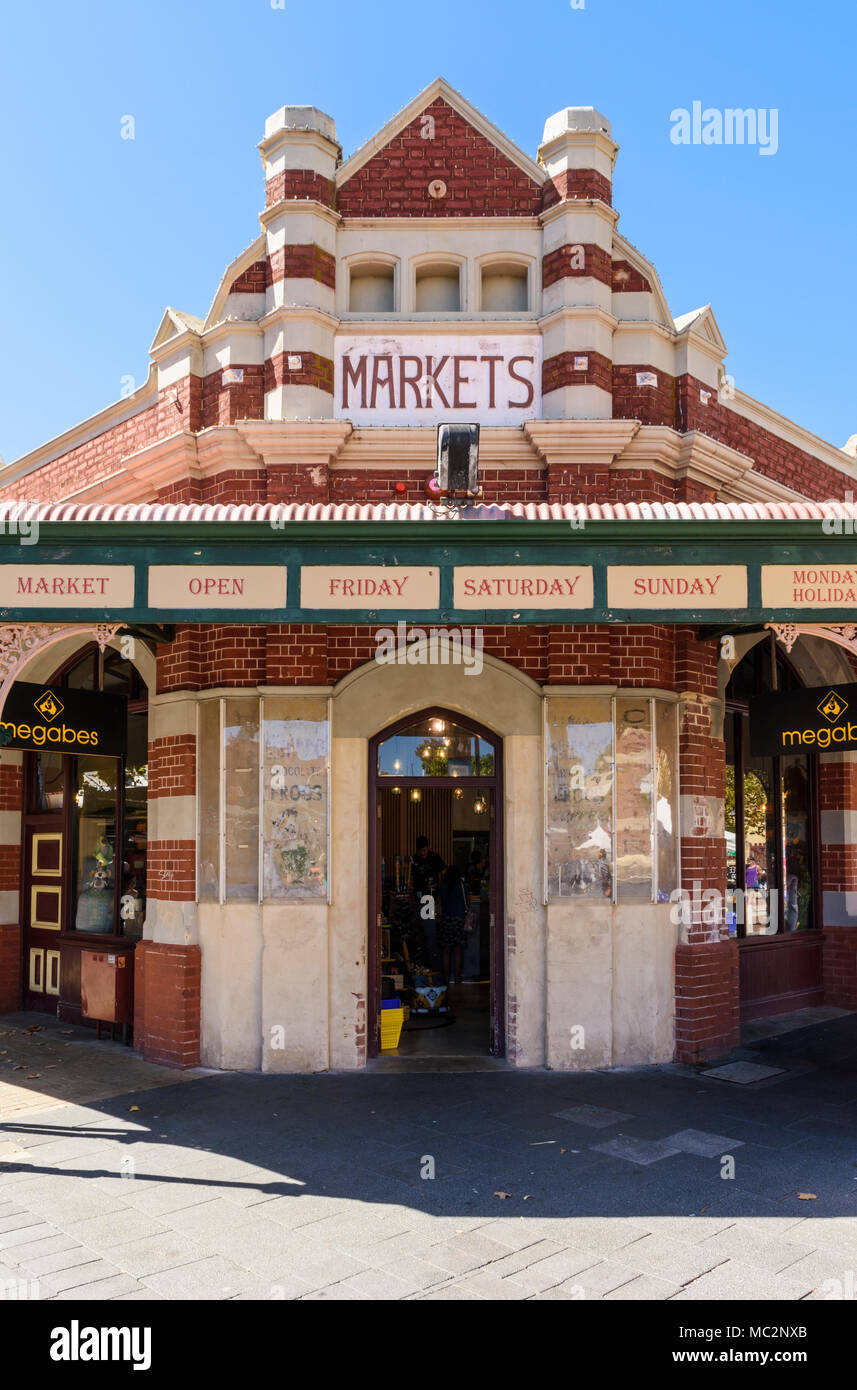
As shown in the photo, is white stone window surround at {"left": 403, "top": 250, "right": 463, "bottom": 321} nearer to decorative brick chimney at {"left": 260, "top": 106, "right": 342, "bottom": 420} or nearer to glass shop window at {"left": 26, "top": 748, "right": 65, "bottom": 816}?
decorative brick chimney at {"left": 260, "top": 106, "right": 342, "bottom": 420}

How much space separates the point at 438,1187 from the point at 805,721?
5.67 m

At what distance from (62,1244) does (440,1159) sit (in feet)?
7.37

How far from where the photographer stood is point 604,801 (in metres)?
8.88

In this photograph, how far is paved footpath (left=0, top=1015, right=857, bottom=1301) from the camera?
15.6 ft

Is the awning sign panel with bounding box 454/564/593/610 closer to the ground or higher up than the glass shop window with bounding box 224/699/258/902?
higher up

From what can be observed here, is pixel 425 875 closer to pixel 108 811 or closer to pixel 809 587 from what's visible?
pixel 108 811

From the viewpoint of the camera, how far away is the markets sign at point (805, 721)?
30.6 feet

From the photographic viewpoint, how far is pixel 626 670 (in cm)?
909

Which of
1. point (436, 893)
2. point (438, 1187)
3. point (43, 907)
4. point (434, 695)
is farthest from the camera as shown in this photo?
point (436, 893)

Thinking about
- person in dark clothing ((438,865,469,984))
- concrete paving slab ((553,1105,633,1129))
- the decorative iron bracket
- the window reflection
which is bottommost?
concrete paving slab ((553,1105,633,1129))

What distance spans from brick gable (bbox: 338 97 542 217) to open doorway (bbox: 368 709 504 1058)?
4726 millimetres

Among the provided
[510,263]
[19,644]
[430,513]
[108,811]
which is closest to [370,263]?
[510,263]

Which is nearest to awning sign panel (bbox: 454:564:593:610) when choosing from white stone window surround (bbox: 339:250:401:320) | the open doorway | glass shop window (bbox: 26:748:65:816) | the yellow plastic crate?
the open doorway
